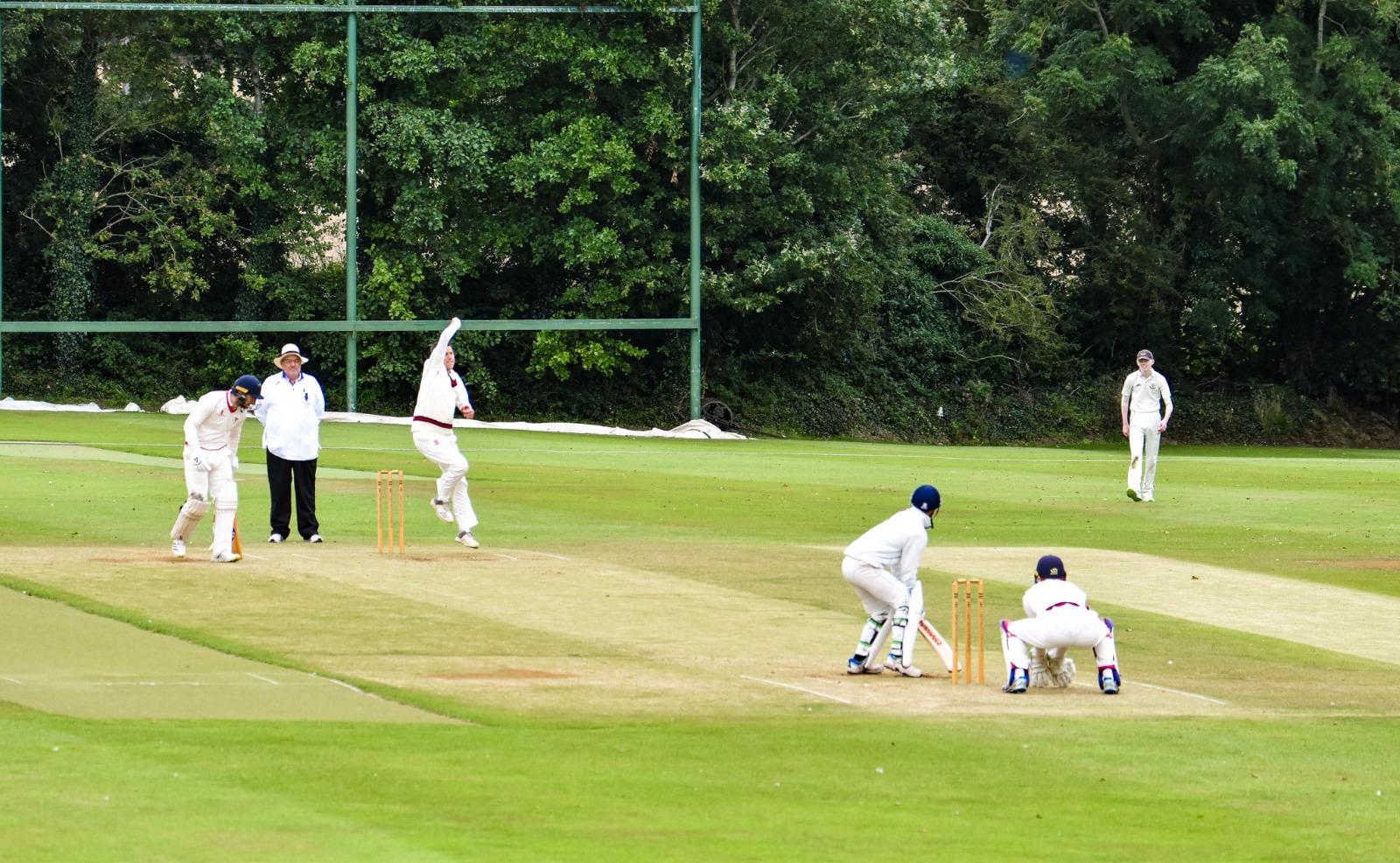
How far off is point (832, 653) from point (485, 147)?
3616 cm

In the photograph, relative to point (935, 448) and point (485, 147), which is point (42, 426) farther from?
point (935, 448)

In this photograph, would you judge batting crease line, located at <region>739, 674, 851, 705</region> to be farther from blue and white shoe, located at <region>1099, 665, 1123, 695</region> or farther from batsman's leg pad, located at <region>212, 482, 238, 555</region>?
batsman's leg pad, located at <region>212, 482, 238, 555</region>

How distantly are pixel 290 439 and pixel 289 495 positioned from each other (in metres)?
0.80

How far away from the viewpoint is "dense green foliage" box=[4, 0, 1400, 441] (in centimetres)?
5156

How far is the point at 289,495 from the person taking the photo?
2325 centimetres

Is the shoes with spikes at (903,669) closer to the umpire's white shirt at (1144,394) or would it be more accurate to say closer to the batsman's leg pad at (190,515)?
the batsman's leg pad at (190,515)

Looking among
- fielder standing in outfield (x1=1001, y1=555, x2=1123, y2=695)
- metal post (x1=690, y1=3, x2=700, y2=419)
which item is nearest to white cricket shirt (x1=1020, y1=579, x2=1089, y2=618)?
fielder standing in outfield (x1=1001, y1=555, x2=1123, y2=695)

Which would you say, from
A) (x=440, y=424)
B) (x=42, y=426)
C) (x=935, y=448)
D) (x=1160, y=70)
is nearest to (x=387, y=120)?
(x=42, y=426)

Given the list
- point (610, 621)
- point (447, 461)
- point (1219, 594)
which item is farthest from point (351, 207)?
point (610, 621)

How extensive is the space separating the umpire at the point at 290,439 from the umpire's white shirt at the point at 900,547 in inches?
369

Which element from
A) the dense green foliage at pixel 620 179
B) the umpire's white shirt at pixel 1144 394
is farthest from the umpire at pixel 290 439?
the dense green foliage at pixel 620 179

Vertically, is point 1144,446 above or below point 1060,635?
above

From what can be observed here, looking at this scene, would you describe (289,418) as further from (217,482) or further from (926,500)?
(926,500)

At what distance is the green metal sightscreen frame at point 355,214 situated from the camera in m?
→ 49.2
